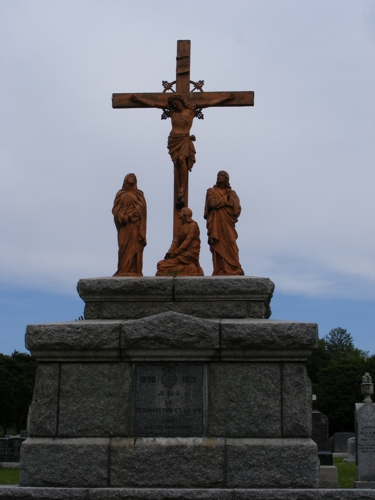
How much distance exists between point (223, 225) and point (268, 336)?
222 cm

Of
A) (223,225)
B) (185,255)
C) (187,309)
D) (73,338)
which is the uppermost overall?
(223,225)

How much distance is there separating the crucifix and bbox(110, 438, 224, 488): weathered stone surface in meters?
3.30

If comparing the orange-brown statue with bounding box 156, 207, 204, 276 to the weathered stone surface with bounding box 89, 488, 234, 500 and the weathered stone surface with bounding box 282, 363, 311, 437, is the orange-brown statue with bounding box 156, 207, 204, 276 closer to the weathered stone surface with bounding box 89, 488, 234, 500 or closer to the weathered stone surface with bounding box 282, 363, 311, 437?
the weathered stone surface with bounding box 282, 363, 311, 437

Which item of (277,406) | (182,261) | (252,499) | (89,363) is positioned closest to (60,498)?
(89,363)

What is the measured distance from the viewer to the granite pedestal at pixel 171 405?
21.9 ft

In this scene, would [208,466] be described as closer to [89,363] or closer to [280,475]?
[280,475]

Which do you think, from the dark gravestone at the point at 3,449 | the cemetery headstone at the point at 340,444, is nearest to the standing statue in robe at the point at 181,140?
the dark gravestone at the point at 3,449

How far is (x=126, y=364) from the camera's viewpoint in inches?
278

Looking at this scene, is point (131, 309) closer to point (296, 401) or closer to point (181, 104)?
point (296, 401)

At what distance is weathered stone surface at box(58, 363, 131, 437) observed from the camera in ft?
22.7

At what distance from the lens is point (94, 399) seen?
702 centimetres

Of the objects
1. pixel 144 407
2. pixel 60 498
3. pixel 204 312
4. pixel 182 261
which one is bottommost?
pixel 60 498

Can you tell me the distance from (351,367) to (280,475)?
4463 centimetres

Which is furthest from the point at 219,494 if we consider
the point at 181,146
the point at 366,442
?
the point at 366,442
